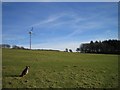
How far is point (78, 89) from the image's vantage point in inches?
971

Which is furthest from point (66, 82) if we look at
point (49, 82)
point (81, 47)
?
point (81, 47)

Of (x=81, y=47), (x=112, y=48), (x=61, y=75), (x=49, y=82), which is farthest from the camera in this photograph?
(x=81, y=47)

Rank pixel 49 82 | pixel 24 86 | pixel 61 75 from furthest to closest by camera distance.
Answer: pixel 61 75
pixel 49 82
pixel 24 86

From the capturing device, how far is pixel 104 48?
483 feet

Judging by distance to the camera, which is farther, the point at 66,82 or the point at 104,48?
the point at 104,48

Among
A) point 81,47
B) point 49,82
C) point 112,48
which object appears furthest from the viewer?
point 81,47

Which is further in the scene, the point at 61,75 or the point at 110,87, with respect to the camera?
the point at 61,75

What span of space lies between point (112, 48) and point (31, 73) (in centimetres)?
11645

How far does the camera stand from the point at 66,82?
88.6ft

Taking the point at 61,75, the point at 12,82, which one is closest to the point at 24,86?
the point at 12,82

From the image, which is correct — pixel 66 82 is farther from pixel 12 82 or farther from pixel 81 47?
pixel 81 47

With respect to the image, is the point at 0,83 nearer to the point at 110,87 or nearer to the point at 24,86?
the point at 24,86

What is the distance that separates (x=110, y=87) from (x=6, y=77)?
40.4 ft

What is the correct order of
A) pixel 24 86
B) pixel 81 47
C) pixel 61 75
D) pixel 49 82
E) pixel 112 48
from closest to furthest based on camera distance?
pixel 24 86, pixel 49 82, pixel 61 75, pixel 112 48, pixel 81 47
